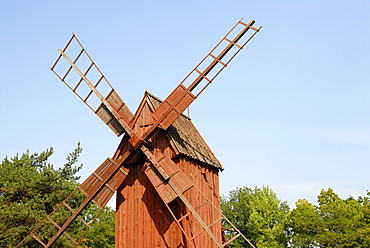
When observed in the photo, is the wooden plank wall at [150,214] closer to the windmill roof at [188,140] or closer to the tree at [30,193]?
→ the windmill roof at [188,140]

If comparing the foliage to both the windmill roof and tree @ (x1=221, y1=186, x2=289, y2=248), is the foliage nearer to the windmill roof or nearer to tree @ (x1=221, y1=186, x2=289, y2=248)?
tree @ (x1=221, y1=186, x2=289, y2=248)

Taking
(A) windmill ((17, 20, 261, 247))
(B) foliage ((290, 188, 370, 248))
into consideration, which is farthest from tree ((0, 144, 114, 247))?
(B) foliage ((290, 188, 370, 248))

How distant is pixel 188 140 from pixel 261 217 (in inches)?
1095

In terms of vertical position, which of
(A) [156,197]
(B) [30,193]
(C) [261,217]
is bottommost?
(B) [30,193]

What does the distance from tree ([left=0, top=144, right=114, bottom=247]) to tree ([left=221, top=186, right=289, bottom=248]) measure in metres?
22.9

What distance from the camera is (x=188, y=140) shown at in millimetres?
11375

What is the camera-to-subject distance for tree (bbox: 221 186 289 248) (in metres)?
35.0

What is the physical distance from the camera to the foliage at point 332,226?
1117 inches

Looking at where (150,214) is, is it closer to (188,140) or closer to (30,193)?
(188,140)

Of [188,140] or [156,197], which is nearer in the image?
[156,197]

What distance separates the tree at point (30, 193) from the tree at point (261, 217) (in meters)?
22.9

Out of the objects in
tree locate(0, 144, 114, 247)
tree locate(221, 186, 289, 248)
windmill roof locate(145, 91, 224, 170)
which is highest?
tree locate(221, 186, 289, 248)

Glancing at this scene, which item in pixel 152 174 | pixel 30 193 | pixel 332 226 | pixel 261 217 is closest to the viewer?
pixel 152 174

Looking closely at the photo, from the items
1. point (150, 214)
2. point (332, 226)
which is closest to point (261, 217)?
point (332, 226)
